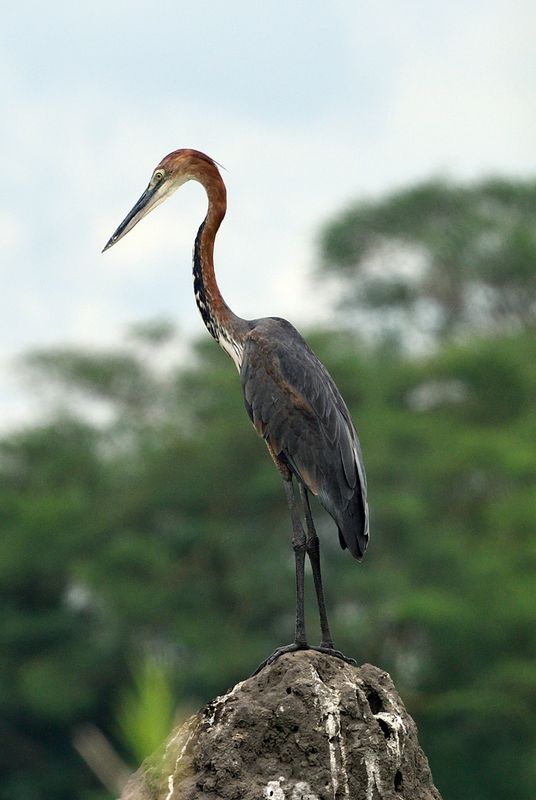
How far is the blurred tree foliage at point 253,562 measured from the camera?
25297mm

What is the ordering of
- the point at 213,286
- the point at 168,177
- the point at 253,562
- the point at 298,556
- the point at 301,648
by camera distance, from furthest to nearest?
the point at 253,562, the point at 168,177, the point at 213,286, the point at 298,556, the point at 301,648

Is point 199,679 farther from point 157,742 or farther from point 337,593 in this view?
point 157,742

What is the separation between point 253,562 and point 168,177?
18.6 meters

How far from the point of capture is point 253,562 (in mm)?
26328

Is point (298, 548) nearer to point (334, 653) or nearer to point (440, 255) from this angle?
point (334, 653)

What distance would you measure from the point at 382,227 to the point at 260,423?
30.7 m

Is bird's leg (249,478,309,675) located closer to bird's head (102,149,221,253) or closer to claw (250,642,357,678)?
claw (250,642,357,678)

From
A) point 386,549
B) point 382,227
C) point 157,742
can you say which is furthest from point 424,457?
point 157,742

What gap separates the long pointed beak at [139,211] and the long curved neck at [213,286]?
0.89ft

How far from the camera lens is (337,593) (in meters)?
25.9

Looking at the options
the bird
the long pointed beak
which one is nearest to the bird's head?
the long pointed beak

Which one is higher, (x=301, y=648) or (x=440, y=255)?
(x=440, y=255)

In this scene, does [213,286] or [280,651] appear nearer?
[280,651]

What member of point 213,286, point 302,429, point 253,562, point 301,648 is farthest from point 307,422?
point 253,562
